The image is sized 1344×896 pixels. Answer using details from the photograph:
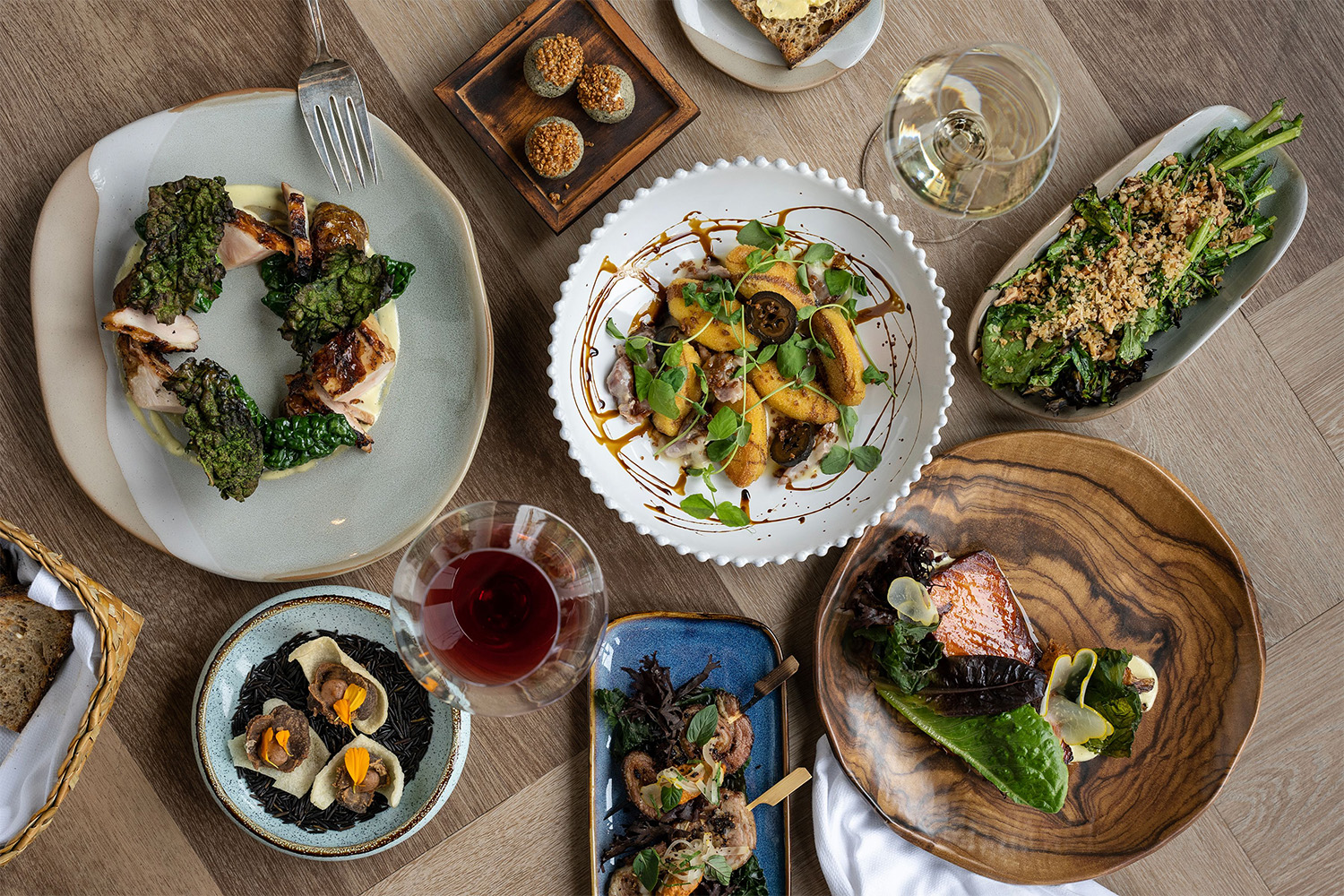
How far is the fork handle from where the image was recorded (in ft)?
6.29

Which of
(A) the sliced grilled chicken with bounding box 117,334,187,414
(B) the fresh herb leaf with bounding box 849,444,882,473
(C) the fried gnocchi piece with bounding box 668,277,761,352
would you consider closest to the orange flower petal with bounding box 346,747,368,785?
(A) the sliced grilled chicken with bounding box 117,334,187,414

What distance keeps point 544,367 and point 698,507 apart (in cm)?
52

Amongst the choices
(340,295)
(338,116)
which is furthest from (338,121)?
(340,295)

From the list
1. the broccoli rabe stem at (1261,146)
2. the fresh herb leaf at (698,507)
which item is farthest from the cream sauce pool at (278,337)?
the broccoli rabe stem at (1261,146)

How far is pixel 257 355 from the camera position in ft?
6.34

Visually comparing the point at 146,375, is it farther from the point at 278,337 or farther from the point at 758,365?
the point at 758,365

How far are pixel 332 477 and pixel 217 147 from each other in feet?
2.60

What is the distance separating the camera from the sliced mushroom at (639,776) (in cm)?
202

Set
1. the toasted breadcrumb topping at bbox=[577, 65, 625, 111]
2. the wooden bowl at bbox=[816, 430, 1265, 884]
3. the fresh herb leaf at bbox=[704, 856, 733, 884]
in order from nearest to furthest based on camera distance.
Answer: the toasted breadcrumb topping at bbox=[577, 65, 625, 111] → the fresh herb leaf at bbox=[704, 856, 733, 884] → the wooden bowl at bbox=[816, 430, 1265, 884]

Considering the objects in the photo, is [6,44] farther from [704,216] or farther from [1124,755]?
[1124,755]

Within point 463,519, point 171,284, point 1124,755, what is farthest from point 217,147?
point 1124,755

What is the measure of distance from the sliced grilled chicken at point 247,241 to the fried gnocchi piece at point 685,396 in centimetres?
92

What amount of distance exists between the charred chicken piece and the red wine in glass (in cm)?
56

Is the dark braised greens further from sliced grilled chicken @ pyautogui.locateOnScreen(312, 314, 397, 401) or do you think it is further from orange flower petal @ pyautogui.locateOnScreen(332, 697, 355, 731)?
orange flower petal @ pyautogui.locateOnScreen(332, 697, 355, 731)
